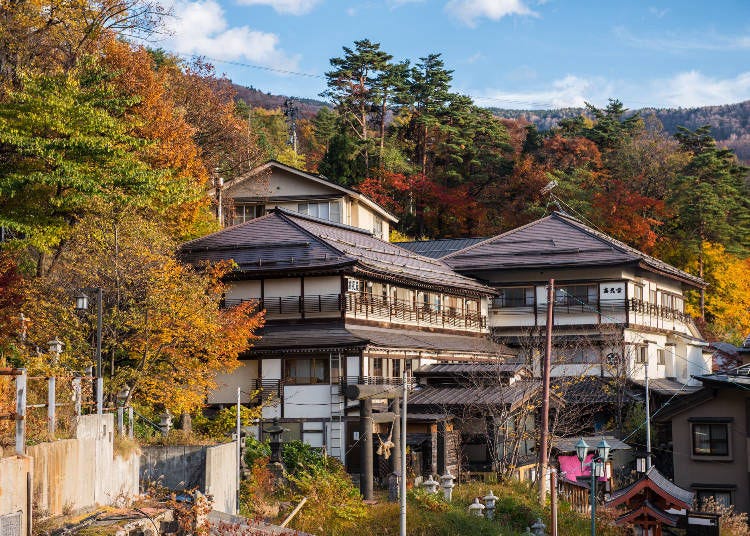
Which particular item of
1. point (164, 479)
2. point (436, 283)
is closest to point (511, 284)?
point (436, 283)

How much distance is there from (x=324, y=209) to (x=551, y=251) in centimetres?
1314

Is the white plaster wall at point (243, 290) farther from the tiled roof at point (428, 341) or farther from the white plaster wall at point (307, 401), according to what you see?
the white plaster wall at point (307, 401)

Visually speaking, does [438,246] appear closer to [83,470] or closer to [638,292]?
[638,292]

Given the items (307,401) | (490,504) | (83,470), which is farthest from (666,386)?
(83,470)

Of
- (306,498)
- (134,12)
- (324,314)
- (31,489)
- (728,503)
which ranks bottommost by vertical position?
(728,503)

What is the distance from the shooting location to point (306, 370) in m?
35.5

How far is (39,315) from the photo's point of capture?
27344 mm

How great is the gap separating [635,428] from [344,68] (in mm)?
43405

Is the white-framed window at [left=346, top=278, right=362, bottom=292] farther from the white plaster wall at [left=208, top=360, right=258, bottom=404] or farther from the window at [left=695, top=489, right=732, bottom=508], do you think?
the window at [left=695, top=489, right=732, bottom=508]

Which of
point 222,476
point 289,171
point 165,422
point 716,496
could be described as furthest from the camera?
point 289,171

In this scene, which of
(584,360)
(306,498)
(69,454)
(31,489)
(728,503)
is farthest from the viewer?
(584,360)

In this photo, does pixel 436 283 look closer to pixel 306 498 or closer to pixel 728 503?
pixel 728 503

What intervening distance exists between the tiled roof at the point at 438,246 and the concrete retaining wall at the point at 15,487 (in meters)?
42.5

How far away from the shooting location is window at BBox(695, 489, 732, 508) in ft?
113
